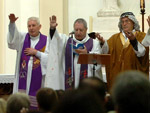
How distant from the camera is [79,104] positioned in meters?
2.24

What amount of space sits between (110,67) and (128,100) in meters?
5.38

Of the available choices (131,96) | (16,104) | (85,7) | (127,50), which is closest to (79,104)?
(131,96)

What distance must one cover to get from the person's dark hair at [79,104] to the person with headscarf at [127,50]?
193 inches

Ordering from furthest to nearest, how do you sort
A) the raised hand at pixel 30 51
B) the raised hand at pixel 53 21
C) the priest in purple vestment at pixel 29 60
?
1. the priest in purple vestment at pixel 29 60
2. the raised hand at pixel 30 51
3. the raised hand at pixel 53 21

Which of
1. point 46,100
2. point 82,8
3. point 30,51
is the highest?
point 82,8

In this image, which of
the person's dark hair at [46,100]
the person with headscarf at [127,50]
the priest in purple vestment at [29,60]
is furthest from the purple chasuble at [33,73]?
the person's dark hair at [46,100]

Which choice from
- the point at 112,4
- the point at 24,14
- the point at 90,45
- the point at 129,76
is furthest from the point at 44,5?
the point at 129,76

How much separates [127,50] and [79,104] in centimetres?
539

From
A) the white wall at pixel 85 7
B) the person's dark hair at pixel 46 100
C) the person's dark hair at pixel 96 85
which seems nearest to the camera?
the person's dark hair at pixel 96 85

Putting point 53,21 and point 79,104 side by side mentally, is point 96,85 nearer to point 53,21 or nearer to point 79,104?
point 79,104

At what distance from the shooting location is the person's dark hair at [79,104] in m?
2.24

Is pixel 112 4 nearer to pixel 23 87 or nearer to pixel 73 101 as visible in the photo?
pixel 23 87

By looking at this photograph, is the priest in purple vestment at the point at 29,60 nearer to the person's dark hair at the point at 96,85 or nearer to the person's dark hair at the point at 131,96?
the person's dark hair at the point at 96,85

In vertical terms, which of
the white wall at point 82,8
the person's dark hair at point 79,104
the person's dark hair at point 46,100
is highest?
the white wall at point 82,8
